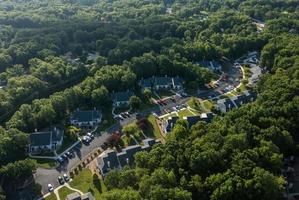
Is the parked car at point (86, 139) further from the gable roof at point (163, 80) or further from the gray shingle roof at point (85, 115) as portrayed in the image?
the gable roof at point (163, 80)

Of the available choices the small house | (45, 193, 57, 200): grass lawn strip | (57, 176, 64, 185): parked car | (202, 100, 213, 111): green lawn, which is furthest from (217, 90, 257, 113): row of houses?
(45, 193, 57, 200): grass lawn strip

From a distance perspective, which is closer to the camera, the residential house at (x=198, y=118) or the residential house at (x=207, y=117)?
the residential house at (x=198, y=118)

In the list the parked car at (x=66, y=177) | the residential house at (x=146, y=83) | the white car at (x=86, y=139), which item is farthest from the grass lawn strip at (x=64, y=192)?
the residential house at (x=146, y=83)

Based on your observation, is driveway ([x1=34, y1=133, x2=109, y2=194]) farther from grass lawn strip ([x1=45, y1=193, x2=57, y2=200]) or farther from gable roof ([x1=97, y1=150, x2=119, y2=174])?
gable roof ([x1=97, y1=150, x2=119, y2=174])

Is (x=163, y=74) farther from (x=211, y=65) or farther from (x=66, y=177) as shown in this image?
(x=66, y=177)

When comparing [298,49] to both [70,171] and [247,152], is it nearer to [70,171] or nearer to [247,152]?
[247,152]

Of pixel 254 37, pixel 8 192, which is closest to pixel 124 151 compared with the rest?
pixel 8 192
